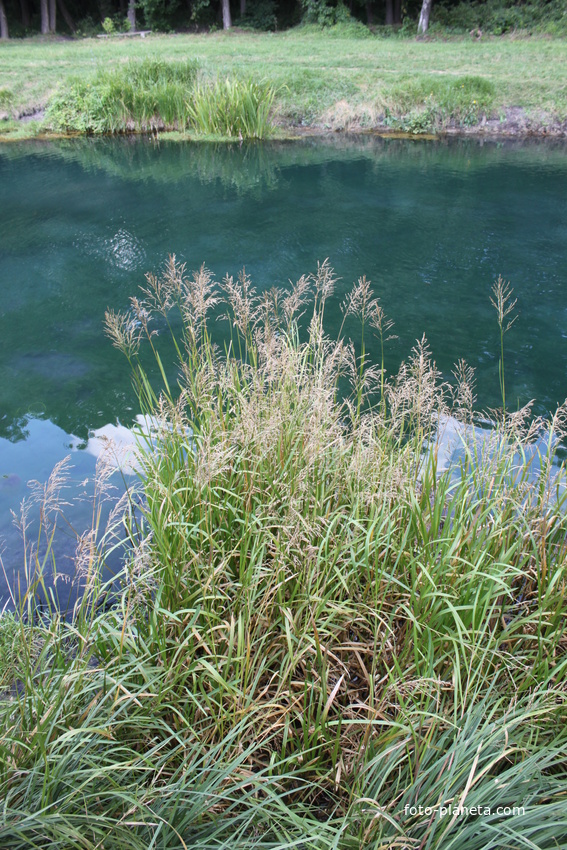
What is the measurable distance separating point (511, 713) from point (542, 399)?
400 cm

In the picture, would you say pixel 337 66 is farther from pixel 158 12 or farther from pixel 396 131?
pixel 158 12

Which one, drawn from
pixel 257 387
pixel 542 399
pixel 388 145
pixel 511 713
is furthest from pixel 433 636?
pixel 388 145

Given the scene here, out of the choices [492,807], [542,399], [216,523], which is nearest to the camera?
[492,807]

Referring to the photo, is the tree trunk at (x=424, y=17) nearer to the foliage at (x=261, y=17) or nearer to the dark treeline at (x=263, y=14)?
the dark treeline at (x=263, y=14)

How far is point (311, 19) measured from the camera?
1065 inches

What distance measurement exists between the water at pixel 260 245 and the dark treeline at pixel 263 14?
50.7ft

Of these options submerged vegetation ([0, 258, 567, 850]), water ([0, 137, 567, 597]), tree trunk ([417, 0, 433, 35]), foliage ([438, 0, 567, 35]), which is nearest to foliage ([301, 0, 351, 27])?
tree trunk ([417, 0, 433, 35])

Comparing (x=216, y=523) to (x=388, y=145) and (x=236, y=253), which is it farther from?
(x=388, y=145)

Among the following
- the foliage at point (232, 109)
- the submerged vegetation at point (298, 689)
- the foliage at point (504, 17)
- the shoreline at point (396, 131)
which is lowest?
the submerged vegetation at point (298, 689)

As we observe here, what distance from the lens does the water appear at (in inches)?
213

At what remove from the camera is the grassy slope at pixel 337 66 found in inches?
563

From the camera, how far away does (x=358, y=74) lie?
1555 cm

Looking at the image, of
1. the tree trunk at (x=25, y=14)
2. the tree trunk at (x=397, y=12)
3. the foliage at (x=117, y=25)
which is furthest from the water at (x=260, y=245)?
the tree trunk at (x=25, y=14)

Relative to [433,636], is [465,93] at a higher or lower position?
higher
